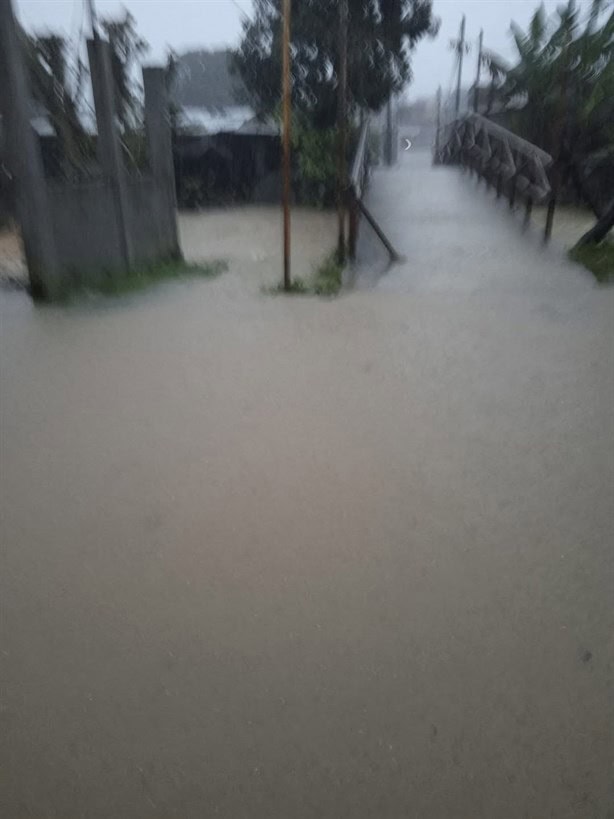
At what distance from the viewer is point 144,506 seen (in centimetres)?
294

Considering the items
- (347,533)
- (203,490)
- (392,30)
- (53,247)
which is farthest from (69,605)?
(392,30)

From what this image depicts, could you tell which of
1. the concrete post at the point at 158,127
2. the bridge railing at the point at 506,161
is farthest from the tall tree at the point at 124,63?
the bridge railing at the point at 506,161

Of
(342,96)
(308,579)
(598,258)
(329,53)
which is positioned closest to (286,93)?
(342,96)

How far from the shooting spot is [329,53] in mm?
10203

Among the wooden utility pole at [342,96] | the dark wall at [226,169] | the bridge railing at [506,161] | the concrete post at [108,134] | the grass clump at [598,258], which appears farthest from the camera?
the dark wall at [226,169]

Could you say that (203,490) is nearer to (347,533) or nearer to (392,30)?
(347,533)

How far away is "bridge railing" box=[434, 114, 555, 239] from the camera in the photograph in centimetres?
871

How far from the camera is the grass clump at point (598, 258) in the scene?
21.4 feet

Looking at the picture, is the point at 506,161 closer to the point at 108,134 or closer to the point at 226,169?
the point at 226,169

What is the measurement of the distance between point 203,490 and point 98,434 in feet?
2.84

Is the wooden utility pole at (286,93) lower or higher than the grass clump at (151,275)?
higher

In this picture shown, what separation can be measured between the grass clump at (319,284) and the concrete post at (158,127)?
1844 mm

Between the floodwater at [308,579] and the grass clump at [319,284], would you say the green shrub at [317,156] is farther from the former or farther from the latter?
the floodwater at [308,579]

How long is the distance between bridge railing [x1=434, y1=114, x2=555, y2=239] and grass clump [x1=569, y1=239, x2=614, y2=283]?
2.16ft
